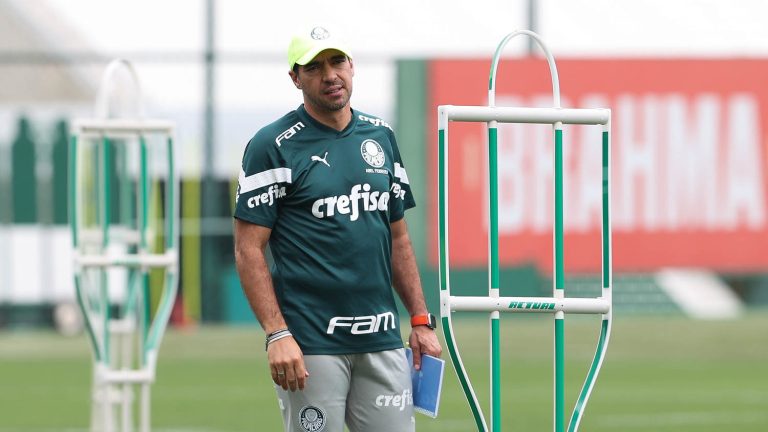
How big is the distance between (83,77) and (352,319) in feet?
80.4

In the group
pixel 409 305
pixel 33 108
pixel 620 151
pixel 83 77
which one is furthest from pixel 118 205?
pixel 409 305

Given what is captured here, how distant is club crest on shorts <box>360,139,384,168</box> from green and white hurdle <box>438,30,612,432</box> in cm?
45

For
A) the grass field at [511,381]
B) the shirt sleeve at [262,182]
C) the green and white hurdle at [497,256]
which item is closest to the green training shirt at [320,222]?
the shirt sleeve at [262,182]

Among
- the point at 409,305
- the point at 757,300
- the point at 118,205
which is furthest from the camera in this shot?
the point at 757,300

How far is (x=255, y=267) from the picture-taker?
204 inches

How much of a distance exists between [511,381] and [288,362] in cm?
1085

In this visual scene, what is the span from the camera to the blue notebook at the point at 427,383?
5.46 m

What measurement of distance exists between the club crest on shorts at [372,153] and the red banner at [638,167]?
2134 cm

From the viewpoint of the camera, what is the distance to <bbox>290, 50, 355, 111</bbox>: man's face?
5211 millimetres

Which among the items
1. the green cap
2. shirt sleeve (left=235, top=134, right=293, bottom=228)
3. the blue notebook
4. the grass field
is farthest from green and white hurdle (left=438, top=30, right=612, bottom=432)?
the grass field

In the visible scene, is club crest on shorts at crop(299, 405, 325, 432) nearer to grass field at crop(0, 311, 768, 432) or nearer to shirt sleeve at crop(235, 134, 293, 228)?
shirt sleeve at crop(235, 134, 293, 228)

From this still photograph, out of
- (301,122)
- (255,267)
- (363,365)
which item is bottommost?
(363,365)

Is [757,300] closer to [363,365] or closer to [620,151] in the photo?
[620,151]

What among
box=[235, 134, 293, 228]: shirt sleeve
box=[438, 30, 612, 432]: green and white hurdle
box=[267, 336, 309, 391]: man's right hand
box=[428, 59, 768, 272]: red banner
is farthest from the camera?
box=[428, 59, 768, 272]: red banner
